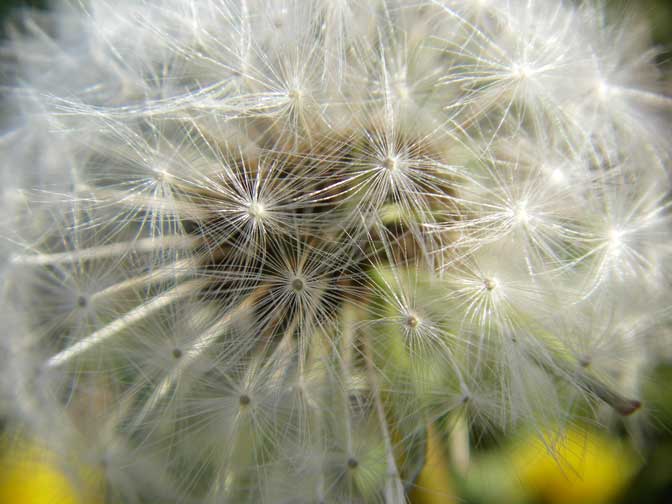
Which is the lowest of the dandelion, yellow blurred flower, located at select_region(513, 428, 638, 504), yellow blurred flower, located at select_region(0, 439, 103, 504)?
yellow blurred flower, located at select_region(513, 428, 638, 504)

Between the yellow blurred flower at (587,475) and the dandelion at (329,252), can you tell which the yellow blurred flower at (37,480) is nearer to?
the dandelion at (329,252)

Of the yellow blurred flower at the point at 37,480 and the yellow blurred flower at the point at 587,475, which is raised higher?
the yellow blurred flower at the point at 37,480

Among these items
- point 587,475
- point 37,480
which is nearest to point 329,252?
point 587,475

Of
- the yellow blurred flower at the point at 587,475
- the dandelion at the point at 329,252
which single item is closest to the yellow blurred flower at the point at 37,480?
the dandelion at the point at 329,252

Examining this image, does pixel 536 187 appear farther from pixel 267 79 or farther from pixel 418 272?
pixel 267 79

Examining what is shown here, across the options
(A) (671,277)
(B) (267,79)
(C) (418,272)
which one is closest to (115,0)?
(B) (267,79)

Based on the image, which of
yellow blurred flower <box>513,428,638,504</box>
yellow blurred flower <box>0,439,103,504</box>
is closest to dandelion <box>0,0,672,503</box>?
yellow blurred flower <box>0,439,103,504</box>

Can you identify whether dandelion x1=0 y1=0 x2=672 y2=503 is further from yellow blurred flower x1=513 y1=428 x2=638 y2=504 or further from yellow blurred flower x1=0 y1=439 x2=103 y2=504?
yellow blurred flower x1=513 y1=428 x2=638 y2=504

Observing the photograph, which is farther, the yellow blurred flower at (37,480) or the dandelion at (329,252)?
the yellow blurred flower at (37,480)

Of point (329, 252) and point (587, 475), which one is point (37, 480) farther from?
point (587, 475)
